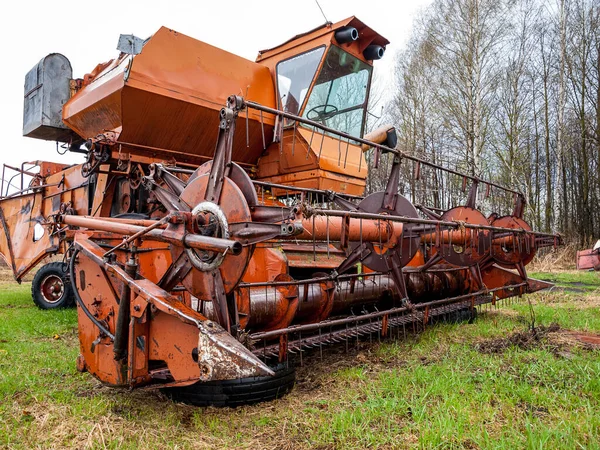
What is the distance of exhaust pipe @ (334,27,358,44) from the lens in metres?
5.40

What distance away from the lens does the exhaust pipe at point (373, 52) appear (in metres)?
5.89

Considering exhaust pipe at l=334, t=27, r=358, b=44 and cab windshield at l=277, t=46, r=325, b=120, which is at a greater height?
exhaust pipe at l=334, t=27, r=358, b=44

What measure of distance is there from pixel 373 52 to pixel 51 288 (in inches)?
229

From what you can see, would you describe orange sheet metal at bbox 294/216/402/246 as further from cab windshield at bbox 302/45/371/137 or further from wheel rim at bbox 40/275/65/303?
wheel rim at bbox 40/275/65/303

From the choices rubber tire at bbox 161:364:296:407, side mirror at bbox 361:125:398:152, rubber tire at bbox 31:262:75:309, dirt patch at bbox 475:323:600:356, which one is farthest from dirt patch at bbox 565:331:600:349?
rubber tire at bbox 31:262:75:309

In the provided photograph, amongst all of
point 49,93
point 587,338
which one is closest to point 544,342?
point 587,338

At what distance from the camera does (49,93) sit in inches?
249

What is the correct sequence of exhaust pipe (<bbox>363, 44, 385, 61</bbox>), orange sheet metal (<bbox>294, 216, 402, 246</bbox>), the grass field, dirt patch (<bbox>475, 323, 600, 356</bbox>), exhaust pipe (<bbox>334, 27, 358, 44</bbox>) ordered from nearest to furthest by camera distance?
the grass field → orange sheet metal (<bbox>294, 216, 402, 246</bbox>) → dirt patch (<bbox>475, 323, 600, 356</bbox>) → exhaust pipe (<bbox>334, 27, 358, 44</bbox>) → exhaust pipe (<bbox>363, 44, 385, 61</bbox>)

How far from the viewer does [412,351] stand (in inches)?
161


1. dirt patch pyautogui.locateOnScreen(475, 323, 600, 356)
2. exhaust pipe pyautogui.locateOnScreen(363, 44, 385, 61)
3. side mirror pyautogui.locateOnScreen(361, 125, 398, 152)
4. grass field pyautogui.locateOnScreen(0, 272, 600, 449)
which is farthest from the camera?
side mirror pyautogui.locateOnScreen(361, 125, 398, 152)

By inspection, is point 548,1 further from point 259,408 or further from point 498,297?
point 259,408

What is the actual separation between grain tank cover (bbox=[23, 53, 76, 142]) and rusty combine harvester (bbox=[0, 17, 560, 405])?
3 cm

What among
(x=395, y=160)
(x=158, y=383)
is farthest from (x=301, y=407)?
(x=395, y=160)

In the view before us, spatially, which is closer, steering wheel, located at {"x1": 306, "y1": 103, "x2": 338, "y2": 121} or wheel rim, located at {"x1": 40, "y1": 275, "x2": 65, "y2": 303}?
steering wheel, located at {"x1": 306, "y1": 103, "x2": 338, "y2": 121}
